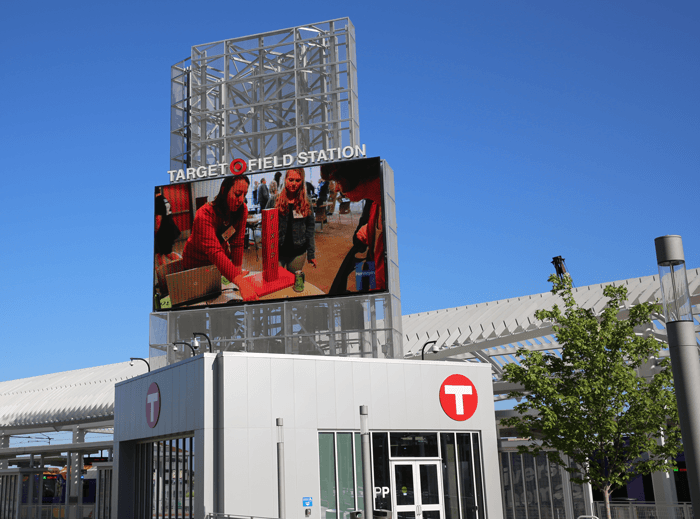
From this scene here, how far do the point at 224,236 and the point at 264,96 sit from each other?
10483mm

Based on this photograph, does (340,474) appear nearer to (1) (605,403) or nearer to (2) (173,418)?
(2) (173,418)

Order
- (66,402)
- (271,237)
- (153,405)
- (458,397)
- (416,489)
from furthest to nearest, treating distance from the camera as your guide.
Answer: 1. (66,402)
2. (271,237)
3. (458,397)
4. (153,405)
5. (416,489)

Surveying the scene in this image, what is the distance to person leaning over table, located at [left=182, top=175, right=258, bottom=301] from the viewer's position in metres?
35.1

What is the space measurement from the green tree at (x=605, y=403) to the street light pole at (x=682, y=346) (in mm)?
14385

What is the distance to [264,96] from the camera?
4259 centimetres

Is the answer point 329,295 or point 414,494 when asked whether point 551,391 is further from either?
point 329,295

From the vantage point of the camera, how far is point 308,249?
1358 inches

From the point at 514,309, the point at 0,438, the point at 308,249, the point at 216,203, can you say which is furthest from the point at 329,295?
the point at 0,438

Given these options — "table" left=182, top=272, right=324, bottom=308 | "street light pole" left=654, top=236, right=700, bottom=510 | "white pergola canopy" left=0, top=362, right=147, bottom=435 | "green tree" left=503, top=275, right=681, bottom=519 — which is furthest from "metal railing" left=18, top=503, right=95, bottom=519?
"street light pole" left=654, top=236, right=700, bottom=510

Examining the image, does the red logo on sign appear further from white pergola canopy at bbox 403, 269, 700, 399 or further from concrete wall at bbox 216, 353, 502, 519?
white pergola canopy at bbox 403, 269, 700, 399

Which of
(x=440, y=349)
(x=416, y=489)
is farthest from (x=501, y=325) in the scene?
(x=416, y=489)

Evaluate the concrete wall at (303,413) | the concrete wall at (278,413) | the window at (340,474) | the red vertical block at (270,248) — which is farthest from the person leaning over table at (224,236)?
the window at (340,474)

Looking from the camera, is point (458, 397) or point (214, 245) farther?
point (214, 245)

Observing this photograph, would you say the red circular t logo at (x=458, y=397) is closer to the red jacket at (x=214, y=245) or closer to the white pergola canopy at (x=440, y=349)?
the white pergola canopy at (x=440, y=349)
